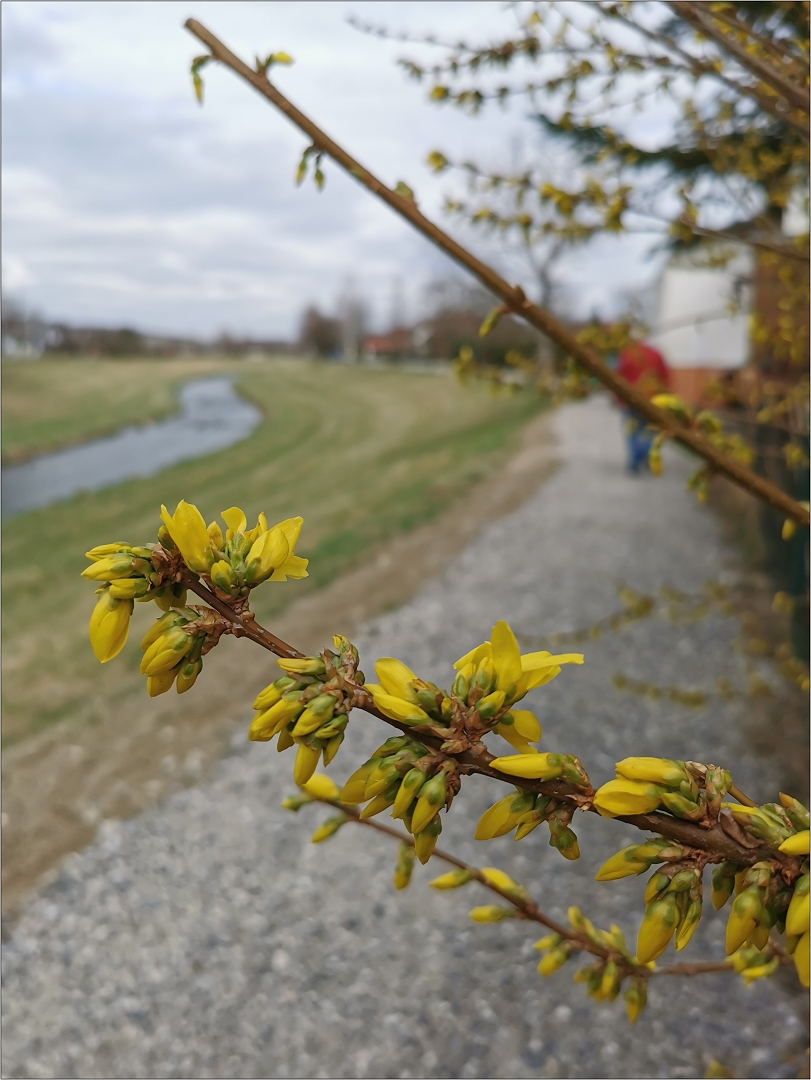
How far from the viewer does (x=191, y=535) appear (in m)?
0.47

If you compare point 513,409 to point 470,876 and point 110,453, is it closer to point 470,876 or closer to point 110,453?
point 110,453

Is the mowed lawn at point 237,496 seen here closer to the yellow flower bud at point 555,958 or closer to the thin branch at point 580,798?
the yellow flower bud at point 555,958

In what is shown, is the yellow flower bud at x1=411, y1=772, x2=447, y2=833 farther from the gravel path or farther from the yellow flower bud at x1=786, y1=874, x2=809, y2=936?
the gravel path

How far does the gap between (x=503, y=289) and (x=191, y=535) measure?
0.40 meters

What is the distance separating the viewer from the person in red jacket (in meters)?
1.17

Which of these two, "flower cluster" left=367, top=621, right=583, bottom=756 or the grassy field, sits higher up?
the grassy field

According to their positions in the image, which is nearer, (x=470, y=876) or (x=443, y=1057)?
(x=470, y=876)

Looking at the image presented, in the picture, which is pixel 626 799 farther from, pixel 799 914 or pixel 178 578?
pixel 178 578

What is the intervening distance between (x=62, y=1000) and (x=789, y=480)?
2.87 meters

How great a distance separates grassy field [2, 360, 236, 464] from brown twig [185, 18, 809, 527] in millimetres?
8428

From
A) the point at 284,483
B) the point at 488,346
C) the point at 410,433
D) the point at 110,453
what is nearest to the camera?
the point at 284,483

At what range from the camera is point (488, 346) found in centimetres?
1802

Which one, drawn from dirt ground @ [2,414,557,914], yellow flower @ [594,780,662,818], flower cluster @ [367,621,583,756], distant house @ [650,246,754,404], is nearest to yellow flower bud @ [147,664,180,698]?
flower cluster @ [367,621,583,756]

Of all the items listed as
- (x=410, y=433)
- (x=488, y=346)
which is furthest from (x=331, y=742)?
(x=488, y=346)
